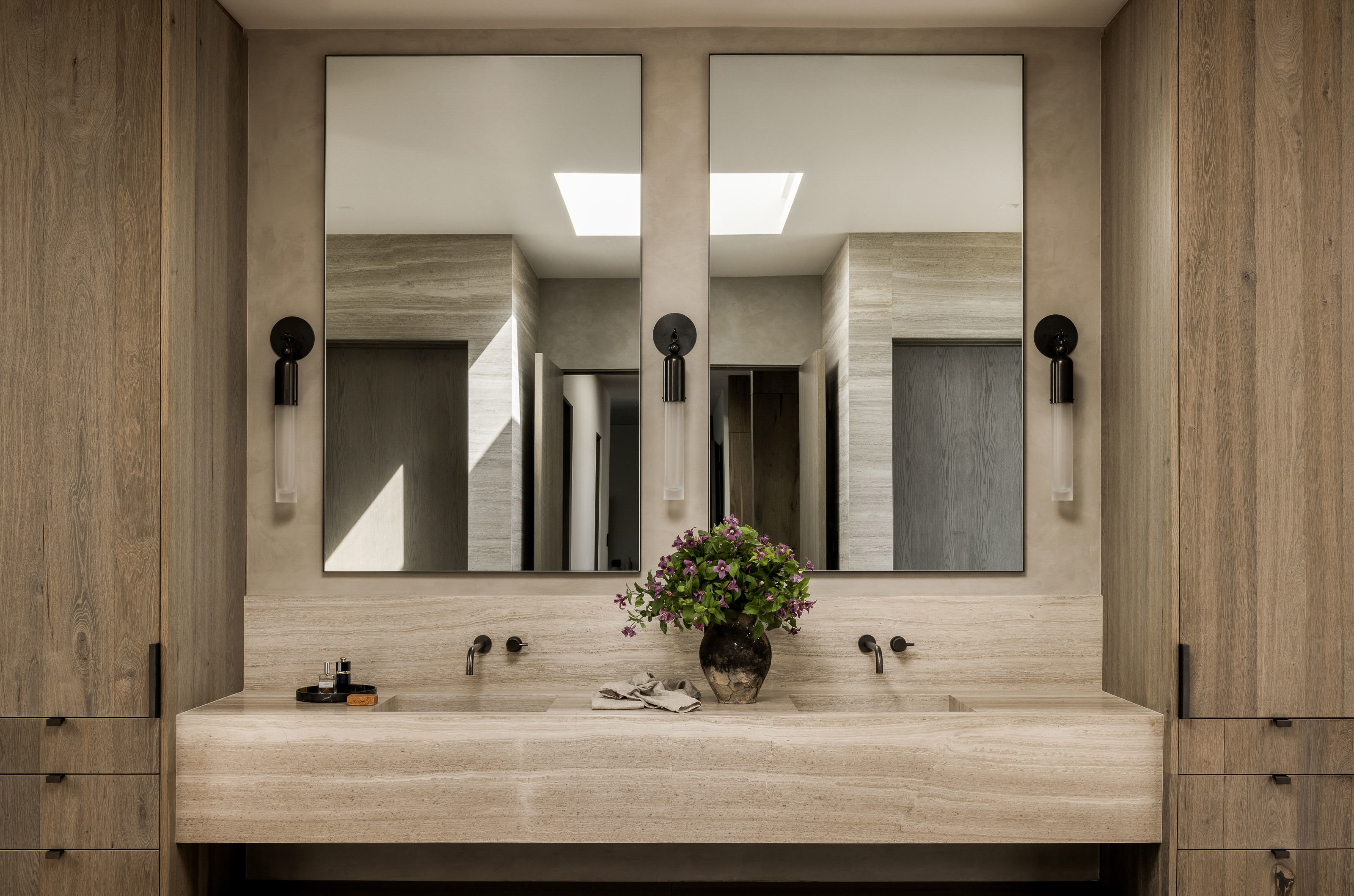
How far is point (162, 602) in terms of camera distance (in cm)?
178

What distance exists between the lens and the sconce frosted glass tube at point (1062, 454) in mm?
2104

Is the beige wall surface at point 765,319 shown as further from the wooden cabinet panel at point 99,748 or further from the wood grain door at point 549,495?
the wooden cabinet panel at point 99,748

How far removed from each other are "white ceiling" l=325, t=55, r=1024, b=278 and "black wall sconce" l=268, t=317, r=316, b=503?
291mm

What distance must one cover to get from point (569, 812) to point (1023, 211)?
5.99 feet

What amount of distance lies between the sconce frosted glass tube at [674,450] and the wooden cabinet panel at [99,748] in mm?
1247

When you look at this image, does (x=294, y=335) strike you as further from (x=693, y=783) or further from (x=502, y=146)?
(x=693, y=783)

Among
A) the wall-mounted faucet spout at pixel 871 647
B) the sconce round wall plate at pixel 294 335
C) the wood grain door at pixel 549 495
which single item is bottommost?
the wall-mounted faucet spout at pixel 871 647

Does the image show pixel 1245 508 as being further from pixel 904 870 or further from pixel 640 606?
pixel 640 606

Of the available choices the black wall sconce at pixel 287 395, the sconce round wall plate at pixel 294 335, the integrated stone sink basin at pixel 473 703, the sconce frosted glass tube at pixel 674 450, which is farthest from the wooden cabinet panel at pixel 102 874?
the sconce frosted glass tube at pixel 674 450

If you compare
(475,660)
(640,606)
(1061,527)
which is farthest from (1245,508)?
(475,660)

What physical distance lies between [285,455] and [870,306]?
1538 mm

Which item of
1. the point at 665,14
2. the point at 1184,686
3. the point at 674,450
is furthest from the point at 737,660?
the point at 665,14

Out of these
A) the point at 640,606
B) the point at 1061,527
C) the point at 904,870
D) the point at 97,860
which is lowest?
the point at 904,870

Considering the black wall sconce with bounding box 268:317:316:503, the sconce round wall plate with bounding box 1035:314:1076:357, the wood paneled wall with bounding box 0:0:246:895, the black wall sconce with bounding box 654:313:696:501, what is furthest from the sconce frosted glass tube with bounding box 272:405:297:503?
the sconce round wall plate with bounding box 1035:314:1076:357
